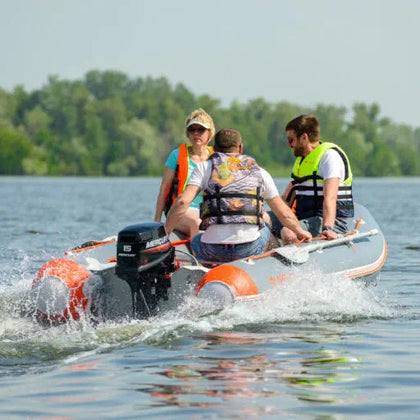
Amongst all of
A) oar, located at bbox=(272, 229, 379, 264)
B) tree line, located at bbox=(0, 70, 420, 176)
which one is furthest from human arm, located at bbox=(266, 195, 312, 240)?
tree line, located at bbox=(0, 70, 420, 176)

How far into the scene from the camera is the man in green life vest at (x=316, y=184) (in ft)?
27.4

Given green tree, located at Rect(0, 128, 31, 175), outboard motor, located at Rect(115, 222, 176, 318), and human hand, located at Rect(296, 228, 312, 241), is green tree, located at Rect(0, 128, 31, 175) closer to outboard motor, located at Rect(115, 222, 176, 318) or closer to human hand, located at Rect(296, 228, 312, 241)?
human hand, located at Rect(296, 228, 312, 241)

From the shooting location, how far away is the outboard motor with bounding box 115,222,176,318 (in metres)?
6.93

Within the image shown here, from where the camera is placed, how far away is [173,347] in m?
6.56

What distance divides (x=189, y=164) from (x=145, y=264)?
181 cm

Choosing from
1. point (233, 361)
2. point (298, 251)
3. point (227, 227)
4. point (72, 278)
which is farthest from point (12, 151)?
point (233, 361)

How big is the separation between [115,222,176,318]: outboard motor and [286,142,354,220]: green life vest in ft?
6.29

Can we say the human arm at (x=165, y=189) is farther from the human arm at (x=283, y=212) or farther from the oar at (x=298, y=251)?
the human arm at (x=283, y=212)

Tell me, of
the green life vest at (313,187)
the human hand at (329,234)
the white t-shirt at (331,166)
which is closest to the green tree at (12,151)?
the green life vest at (313,187)

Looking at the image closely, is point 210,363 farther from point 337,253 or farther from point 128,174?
point 128,174

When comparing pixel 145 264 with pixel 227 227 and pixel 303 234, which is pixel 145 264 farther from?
pixel 303 234

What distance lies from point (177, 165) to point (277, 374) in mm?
3137

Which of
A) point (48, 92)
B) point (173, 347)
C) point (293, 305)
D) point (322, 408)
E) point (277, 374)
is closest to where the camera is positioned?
point (322, 408)

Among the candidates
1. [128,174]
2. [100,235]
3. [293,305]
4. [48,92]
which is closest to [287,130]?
[293,305]
